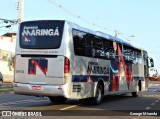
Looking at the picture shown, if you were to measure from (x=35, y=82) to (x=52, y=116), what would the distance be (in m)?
2.63

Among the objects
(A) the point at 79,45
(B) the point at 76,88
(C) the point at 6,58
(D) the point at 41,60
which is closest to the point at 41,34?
(D) the point at 41,60

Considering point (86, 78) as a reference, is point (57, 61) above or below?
above

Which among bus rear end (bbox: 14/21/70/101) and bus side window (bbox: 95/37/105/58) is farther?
bus side window (bbox: 95/37/105/58)

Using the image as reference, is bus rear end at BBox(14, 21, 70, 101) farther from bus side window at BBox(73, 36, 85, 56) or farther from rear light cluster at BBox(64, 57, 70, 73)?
bus side window at BBox(73, 36, 85, 56)

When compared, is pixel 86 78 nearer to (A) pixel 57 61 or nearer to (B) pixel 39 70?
(A) pixel 57 61

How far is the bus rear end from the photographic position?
48.9 ft

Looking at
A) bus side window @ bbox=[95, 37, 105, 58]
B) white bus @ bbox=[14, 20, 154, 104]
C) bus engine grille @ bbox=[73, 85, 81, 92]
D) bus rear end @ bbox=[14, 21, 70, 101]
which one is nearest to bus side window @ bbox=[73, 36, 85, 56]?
white bus @ bbox=[14, 20, 154, 104]

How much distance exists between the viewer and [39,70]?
599 inches

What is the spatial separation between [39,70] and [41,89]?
30.0 inches

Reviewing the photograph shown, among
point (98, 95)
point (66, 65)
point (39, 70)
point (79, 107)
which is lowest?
point (79, 107)

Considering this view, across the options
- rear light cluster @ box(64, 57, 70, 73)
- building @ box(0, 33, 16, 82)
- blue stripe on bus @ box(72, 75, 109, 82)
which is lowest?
blue stripe on bus @ box(72, 75, 109, 82)

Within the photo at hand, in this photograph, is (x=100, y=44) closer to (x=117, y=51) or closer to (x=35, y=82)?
(x=117, y=51)

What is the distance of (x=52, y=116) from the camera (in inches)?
509

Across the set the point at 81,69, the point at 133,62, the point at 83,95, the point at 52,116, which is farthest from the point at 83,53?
the point at 133,62
